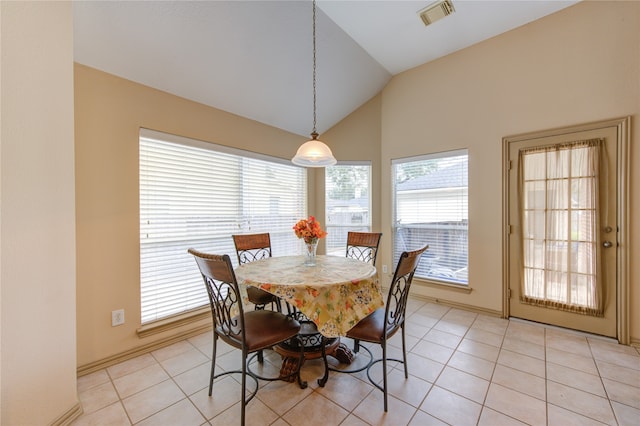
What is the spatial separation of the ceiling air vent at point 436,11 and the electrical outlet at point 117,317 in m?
3.96

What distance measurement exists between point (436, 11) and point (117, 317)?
4088mm

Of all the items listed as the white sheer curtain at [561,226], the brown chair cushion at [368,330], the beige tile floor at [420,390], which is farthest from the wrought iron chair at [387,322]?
the white sheer curtain at [561,226]

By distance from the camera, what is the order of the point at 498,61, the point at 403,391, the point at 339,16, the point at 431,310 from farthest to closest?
the point at 431,310
the point at 498,61
the point at 339,16
the point at 403,391

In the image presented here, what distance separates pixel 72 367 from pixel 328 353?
65.1 inches

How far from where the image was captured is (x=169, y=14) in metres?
1.92

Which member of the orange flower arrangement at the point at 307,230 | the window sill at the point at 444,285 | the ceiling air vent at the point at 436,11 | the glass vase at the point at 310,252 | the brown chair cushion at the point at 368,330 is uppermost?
the ceiling air vent at the point at 436,11

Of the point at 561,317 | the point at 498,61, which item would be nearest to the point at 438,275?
the point at 561,317

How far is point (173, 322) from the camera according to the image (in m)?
2.46

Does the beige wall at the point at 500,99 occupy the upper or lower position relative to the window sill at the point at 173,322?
upper

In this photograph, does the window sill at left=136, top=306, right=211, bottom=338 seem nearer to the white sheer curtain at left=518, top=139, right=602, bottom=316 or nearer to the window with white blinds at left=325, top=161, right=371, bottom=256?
the window with white blinds at left=325, top=161, right=371, bottom=256

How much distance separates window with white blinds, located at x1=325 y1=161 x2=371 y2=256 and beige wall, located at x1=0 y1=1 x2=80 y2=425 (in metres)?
3.00

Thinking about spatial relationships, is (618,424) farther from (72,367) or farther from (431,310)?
(72,367)

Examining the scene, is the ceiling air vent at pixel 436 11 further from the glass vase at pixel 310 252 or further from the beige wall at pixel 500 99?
the glass vase at pixel 310 252

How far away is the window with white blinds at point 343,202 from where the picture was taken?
13.2 feet
